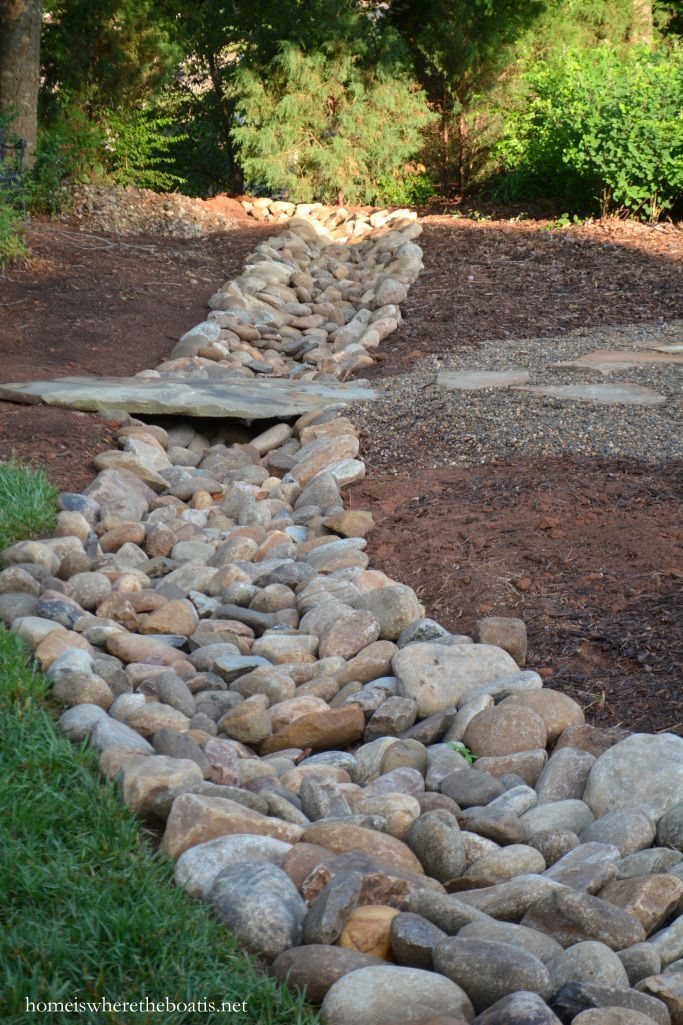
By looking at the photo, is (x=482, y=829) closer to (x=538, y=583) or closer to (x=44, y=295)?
(x=538, y=583)

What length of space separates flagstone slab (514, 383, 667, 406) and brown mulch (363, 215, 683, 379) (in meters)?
1.20

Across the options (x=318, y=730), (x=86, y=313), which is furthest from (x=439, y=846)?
(x=86, y=313)

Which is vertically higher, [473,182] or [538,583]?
[473,182]

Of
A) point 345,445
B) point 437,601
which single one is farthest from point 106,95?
point 437,601

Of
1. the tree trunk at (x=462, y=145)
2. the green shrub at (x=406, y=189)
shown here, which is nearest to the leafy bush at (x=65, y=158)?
the green shrub at (x=406, y=189)

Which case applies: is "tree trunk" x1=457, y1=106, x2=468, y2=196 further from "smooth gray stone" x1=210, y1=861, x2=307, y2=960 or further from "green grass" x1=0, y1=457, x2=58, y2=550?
"smooth gray stone" x1=210, y1=861, x2=307, y2=960

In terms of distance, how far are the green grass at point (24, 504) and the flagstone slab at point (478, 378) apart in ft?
7.80

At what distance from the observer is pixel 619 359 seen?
6.46 metres

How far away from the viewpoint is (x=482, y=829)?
257 cm

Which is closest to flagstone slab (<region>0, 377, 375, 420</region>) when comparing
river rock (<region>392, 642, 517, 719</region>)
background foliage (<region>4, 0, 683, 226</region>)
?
river rock (<region>392, 642, 517, 719</region>)

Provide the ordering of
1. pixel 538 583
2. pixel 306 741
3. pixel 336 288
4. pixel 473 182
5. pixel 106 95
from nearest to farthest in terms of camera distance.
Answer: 1. pixel 306 741
2. pixel 538 583
3. pixel 336 288
4. pixel 106 95
5. pixel 473 182

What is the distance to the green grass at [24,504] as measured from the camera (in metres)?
4.12

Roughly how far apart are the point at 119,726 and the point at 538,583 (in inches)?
64.4

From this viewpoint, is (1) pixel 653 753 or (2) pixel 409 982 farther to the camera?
(1) pixel 653 753
